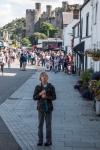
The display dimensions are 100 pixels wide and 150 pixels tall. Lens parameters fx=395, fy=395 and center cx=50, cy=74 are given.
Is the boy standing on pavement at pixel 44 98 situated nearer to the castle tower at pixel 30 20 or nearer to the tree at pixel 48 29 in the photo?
the tree at pixel 48 29

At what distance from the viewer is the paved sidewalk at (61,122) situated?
29.6 ft

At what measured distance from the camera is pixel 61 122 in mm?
11305

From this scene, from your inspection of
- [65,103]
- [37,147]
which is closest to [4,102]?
[65,103]

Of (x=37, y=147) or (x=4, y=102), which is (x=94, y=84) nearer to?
(x=37, y=147)

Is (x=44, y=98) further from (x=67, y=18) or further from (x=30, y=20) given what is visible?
(x=30, y=20)

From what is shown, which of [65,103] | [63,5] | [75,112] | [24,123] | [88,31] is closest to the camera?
[24,123]

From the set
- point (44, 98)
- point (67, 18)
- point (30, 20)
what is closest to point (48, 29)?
point (30, 20)

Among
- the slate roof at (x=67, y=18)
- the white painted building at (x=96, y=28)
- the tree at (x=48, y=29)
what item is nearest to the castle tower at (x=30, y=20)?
the tree at (x=48, y=29)

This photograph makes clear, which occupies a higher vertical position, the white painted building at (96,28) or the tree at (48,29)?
the tree at (48,29)

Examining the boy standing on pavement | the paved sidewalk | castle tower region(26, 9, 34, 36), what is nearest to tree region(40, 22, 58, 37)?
castle tower region(26, 9, 34, 36)

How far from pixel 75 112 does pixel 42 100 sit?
450 cm

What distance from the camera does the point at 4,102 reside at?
1527cm

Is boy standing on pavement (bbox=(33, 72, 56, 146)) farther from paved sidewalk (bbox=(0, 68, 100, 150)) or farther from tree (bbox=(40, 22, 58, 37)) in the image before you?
tree (bbox=(40, 22, 58, 37))

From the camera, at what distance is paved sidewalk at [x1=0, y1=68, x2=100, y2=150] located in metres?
9.03
